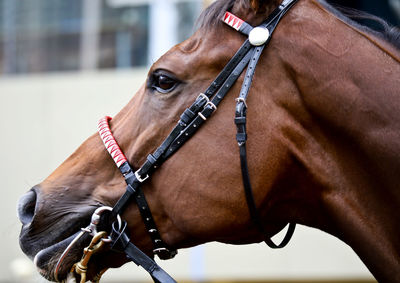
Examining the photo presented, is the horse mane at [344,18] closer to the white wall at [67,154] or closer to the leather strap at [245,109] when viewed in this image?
the leather strap at [245,109]

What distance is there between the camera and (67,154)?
8.61 metres

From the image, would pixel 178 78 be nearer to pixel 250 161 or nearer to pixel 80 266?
pixel 250 161

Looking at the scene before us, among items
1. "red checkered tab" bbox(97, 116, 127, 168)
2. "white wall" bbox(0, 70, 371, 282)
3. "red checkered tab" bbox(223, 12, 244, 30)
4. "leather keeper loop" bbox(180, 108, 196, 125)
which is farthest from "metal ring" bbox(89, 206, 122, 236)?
"white wall" bbox(0, 70, 371, 282)

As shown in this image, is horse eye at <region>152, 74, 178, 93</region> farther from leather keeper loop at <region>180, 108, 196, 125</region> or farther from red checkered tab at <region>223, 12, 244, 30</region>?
red checkered tab at <region>223, 12, 244, 30</region>

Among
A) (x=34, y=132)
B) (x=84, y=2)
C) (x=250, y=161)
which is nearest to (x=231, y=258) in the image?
(x=34, y=132)

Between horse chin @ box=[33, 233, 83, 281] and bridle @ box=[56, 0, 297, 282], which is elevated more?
bridle @ box=[56, 0, 297, 282]

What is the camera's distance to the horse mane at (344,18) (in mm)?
2541

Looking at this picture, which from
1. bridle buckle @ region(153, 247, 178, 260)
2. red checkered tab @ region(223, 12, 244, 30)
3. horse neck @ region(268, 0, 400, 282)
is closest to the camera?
horse neck @ region(268, 0, 400, 282)

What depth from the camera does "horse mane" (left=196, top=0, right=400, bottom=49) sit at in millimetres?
2541

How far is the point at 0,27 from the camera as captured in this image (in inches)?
376

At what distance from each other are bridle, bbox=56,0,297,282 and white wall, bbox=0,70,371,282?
5214mm

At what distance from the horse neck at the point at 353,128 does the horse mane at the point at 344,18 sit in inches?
3.0

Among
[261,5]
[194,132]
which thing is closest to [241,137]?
[194,132]

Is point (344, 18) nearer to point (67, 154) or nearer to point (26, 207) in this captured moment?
point (26, 207)
